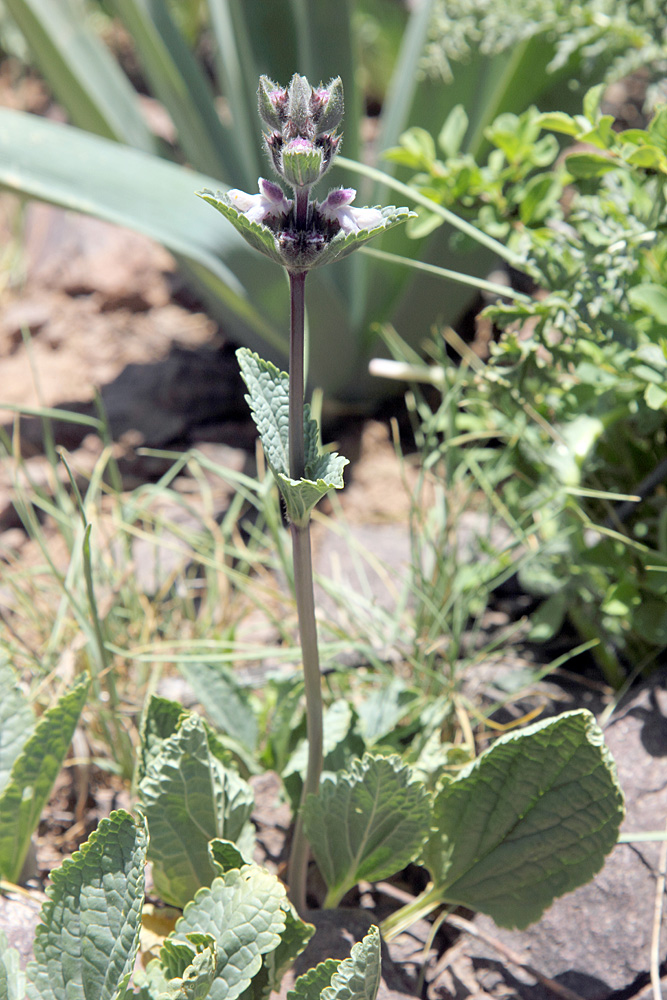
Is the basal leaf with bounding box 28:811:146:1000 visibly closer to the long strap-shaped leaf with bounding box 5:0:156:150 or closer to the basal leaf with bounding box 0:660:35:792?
the basal leaf with bounding box 0:660:35:792

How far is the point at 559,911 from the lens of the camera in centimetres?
100

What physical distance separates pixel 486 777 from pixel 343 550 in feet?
2.61

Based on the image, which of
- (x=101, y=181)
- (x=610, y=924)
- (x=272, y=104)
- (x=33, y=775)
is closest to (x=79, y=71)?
(x=101, y=181)

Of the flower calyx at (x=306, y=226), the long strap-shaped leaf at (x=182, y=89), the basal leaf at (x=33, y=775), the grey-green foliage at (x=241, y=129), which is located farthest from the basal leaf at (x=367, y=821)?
the long strap-shaped leaf at (x=182, y=89)

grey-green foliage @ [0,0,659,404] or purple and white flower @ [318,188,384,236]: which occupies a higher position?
grey-green foliage @ [0,0,659,404]

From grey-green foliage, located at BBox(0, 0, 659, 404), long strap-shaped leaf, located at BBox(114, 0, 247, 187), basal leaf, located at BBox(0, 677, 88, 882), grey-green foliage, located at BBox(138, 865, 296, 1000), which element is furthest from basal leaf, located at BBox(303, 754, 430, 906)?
long strap-shaped leaf, located at BBox(114, 0, 247, 187)

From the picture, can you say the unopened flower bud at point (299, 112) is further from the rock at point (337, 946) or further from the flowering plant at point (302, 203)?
the rock at point (337, 946)

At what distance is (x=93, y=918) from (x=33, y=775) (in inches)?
8.6

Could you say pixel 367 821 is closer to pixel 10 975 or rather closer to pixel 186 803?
pixel 186 803

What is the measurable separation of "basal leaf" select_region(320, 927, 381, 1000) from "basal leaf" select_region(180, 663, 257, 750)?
1.37 feet

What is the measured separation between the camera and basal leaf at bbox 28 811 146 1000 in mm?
740

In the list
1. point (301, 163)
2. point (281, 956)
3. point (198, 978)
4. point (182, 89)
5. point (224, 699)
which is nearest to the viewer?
point (301, 163)

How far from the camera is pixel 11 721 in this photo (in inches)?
38.6

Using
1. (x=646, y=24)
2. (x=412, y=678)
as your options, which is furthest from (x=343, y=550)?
(x=646, y=24)
